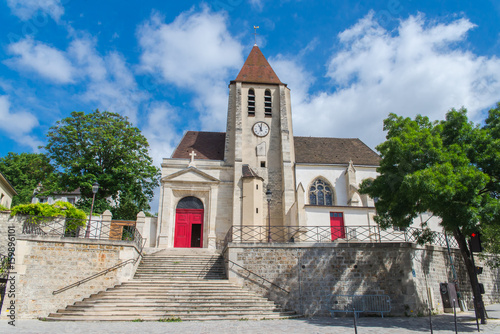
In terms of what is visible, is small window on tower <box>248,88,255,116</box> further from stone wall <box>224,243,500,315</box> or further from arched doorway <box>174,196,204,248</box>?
stone wall <box>224,243,500,315</box>

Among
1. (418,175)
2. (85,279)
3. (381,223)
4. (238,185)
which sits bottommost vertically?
(85,279)

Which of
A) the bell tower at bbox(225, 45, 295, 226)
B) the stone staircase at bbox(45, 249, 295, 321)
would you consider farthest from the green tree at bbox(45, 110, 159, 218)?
the stone staircase at bbox(45, 249, 295, 321)

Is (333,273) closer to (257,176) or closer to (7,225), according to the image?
(257,176)

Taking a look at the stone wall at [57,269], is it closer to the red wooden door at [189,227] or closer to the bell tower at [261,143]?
the red wooden door at [189,227]

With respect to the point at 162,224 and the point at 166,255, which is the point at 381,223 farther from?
the point at 162,224

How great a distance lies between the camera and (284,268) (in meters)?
13.3

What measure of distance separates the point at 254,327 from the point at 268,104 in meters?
18.1

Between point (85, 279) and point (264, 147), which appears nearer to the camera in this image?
point (85, 279)

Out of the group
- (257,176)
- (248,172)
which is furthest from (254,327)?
(248,172)

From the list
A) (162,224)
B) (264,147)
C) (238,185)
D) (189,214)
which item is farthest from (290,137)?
(162,224)

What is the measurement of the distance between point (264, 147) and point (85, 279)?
45.9ft

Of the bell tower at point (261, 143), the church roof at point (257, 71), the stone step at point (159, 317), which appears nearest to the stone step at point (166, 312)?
the stone step at point (159, 317)

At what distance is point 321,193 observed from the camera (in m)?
23.2

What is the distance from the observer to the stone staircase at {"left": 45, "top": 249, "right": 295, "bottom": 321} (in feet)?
34.3
